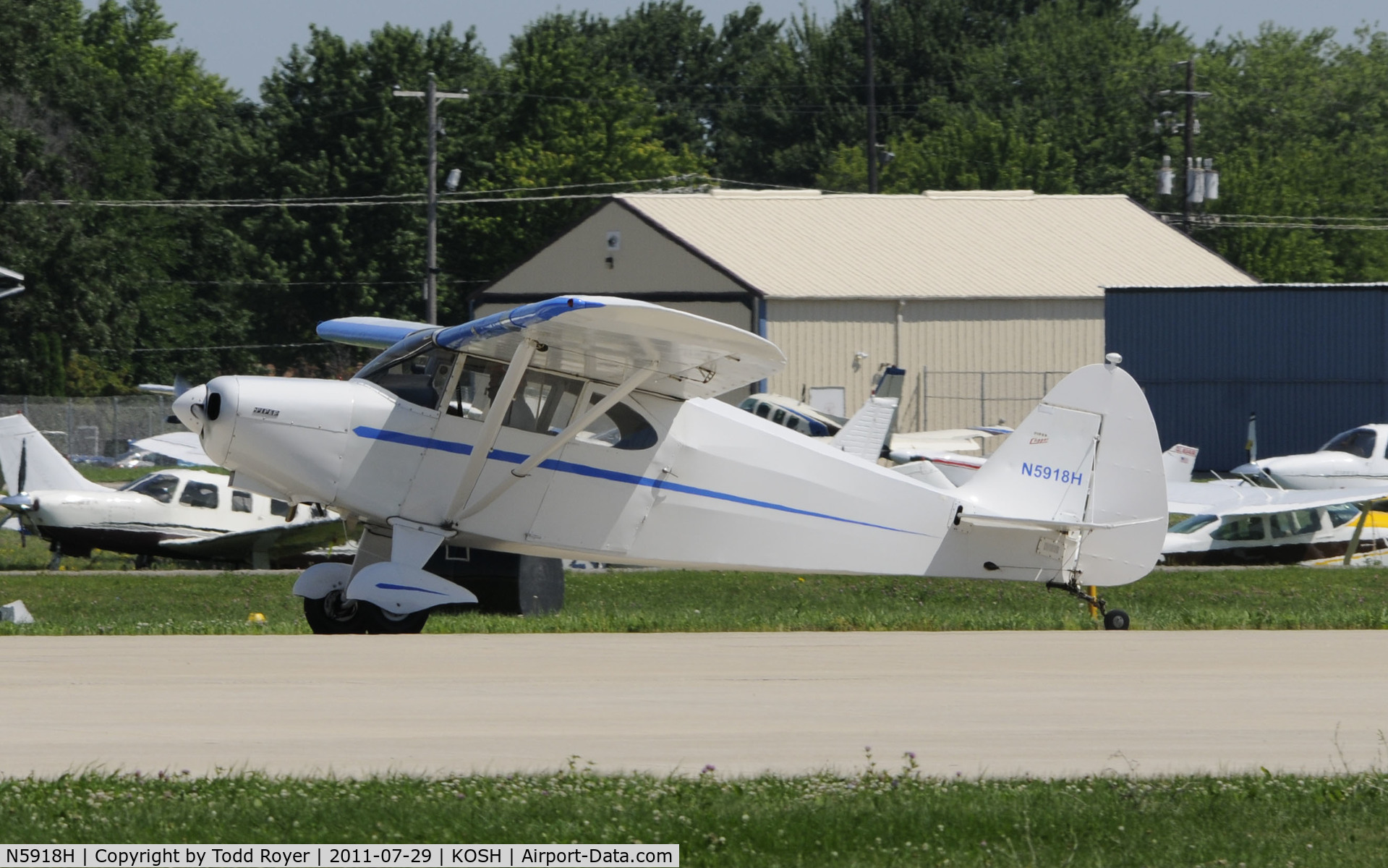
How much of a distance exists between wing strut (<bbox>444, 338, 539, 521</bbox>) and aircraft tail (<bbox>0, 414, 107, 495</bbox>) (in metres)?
14.5

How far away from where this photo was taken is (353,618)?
1334 centimetres

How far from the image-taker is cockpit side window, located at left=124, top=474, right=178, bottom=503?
2608 centimetres

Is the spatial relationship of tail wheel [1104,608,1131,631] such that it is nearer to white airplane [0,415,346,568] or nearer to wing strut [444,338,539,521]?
wing strut [444,338,539,521]

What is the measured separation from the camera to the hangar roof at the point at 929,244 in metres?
49.3

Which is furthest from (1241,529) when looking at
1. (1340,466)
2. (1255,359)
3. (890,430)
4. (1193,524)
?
→ (1255,359)

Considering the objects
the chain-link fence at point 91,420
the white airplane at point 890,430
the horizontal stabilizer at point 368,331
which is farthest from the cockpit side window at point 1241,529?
the chain-link fence at point 91,420

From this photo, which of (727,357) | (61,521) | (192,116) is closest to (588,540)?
(727,357)

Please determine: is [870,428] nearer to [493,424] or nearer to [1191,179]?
[493,424]

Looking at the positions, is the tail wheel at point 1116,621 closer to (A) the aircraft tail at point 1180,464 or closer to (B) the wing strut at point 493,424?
(B) the wing strut at point 493,424

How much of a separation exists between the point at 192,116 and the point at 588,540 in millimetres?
67295

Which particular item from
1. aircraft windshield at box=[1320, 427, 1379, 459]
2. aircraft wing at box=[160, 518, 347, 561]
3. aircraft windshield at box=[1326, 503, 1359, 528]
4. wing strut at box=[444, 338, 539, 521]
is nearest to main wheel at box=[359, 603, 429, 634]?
wing strut at box=[444, 338, 539, 521]

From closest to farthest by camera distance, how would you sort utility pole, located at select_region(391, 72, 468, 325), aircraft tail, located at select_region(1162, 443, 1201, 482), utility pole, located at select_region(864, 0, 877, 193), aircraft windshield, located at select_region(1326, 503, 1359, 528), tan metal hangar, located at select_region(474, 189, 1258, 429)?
aircraft windshield, located at select_region(1326, 503, 1359, 528) → aircraft tail, located at select_region(1162, 443, 1201, 482) → tan metal hangar, located at select_region(474, 189, 1258, 429) → utility pole, located at select_region(391, 72, 468, 325) → utility pole, located at select_region(864, 0, 877, 193)

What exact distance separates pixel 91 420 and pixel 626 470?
147 ft

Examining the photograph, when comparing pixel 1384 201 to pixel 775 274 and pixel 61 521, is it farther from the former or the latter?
pixel 61 521
